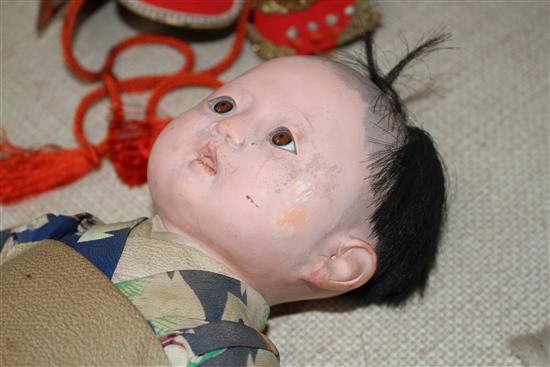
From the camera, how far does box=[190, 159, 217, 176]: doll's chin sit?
0.91m

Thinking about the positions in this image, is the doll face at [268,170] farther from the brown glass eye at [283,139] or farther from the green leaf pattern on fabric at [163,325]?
the green leaf pattern on fabric at [163,325]

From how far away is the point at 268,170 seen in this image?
2.92ft

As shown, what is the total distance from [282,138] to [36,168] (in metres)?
0.48

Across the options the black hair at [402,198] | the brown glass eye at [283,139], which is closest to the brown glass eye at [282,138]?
the brown glass eye at [283,139]

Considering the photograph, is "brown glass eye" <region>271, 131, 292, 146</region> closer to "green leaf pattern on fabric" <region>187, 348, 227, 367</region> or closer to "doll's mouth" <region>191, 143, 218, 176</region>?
"doll's mouth" <region>191, 143, 218, 176</region>

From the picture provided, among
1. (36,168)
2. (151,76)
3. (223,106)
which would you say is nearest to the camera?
(223,106)

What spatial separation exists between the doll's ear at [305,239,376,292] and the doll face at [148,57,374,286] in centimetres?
2

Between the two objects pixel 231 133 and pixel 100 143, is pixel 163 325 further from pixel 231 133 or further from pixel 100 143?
pixel 100 143

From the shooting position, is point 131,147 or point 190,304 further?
point 131,147

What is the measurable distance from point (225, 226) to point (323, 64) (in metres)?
0.25

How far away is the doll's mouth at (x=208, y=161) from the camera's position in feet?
2.97

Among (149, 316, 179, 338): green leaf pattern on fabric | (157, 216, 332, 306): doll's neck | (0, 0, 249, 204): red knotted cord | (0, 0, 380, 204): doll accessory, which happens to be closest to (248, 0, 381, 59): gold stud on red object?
(0, 0, 380, 204): doll accessory

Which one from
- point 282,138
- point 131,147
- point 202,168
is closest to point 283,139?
point 282,138

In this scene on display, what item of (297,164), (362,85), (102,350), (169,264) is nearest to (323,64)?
(362,85)
